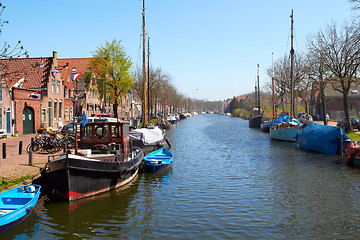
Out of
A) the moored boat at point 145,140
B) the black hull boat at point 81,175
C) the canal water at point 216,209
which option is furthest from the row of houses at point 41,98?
the canal water at point 216,209

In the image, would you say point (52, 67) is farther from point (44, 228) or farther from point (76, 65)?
point (44, 228)

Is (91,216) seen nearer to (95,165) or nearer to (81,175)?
(81,175)

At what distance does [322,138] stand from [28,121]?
94.0 ft

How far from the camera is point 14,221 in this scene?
9898mm

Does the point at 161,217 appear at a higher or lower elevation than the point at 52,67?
lower

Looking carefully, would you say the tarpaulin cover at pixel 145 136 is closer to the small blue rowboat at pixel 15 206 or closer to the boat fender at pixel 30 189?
the small blue rowboat at pixel 15 206

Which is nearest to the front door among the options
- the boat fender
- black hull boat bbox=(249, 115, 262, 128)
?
the boat fender

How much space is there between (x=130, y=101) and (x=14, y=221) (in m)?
68.7

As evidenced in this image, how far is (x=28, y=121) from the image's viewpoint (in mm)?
34281

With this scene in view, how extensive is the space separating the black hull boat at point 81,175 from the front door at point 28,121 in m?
22.9

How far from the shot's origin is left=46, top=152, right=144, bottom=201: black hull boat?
12197mm

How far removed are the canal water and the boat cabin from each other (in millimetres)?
2215

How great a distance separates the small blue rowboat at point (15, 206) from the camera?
378 inches

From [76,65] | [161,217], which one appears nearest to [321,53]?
[161,217]
